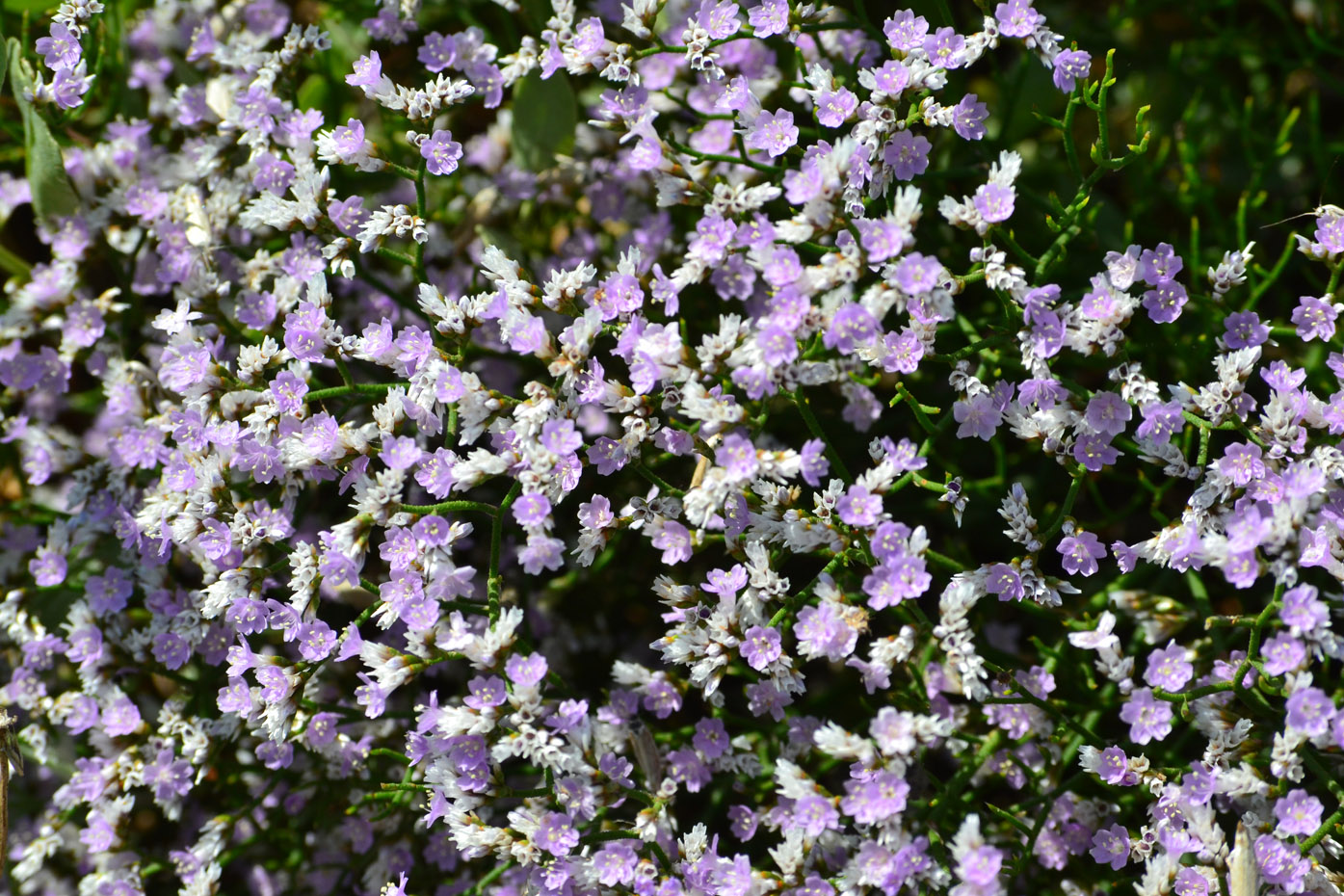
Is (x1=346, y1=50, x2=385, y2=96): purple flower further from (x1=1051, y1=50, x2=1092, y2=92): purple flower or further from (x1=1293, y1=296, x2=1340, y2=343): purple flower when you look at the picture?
(x1=1293, y1=296, x2=1340, y2=343): purple flower

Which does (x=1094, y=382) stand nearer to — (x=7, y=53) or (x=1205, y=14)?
(x=1205, y=14)

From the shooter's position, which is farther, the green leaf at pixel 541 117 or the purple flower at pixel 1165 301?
the green leaf at pixel 541 117

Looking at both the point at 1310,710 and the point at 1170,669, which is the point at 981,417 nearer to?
the point at 1170,669

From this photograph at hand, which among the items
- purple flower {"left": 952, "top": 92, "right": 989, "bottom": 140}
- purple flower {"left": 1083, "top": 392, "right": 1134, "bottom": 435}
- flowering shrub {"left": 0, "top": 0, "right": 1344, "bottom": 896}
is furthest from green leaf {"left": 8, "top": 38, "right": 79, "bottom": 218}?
purple flower {"left": 1083, "top": 392, "right": 1134, "bottom": 435}

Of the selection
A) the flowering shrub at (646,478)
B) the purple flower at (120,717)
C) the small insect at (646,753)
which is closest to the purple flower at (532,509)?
the flowering shrub at (646,478)

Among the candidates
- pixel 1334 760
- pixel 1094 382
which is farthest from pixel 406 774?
pixel 1094 382

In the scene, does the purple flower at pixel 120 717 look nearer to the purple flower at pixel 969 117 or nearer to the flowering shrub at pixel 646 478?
the flowering shrub at pixel 646 478

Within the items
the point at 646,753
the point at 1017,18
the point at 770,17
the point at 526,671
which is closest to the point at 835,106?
the point at 770,17

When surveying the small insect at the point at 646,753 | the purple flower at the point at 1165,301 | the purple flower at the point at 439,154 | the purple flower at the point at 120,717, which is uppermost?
the purple flower at the point at 439,154
